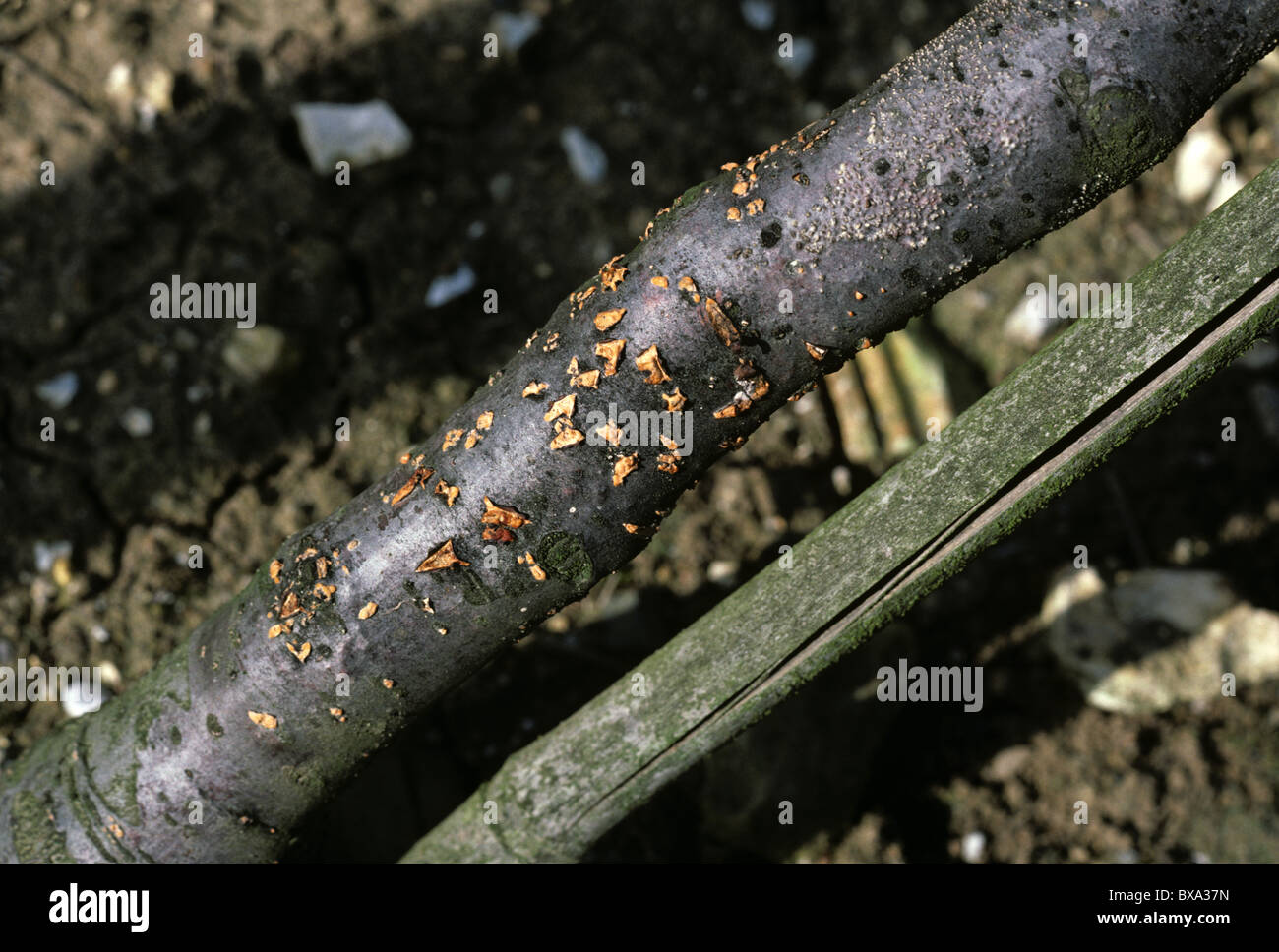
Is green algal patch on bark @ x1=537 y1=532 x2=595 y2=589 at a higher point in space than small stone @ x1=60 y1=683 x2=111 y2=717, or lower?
lower

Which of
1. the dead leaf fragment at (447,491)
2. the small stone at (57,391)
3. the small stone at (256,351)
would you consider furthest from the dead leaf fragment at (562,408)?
the small stone at (57,391)

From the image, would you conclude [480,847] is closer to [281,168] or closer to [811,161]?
[811,161]

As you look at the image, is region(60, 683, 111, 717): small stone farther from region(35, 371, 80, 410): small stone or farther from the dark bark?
the dark bark

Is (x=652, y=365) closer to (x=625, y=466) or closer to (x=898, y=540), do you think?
(x=625, y=466)

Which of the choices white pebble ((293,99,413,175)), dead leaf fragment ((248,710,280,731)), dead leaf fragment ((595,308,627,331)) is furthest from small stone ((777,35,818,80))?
dead leaf fragment ((248,710,280,731))

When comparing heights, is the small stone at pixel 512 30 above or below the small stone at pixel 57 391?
above

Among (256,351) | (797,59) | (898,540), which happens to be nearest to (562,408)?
(898,540)

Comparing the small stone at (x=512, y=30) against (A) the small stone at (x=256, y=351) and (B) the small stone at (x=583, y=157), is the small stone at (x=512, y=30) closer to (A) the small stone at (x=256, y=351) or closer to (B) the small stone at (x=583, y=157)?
(B) the small stone at (x=583, y=157)

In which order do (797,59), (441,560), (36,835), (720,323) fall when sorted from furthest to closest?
(797,59) → (36,835) → (441,560) → (720,323)
